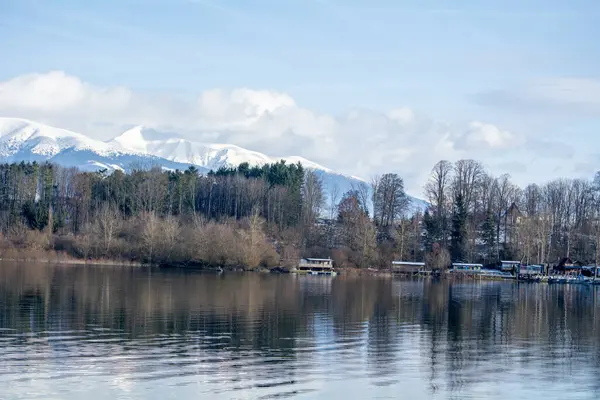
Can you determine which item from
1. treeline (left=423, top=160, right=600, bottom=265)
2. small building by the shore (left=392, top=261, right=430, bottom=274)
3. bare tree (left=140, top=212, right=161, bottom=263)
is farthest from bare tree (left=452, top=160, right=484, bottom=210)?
bare tree (left=140, top=212, right=161, bottom=263)

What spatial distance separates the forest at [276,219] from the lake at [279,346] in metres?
38.9

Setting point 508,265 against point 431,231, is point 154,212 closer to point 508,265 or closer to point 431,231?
point 431,231

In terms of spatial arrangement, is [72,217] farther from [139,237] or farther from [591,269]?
[591,269]

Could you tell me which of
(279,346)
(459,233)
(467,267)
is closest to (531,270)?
(467,267)

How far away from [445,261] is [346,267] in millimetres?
13900

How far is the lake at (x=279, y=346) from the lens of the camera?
1024 inches

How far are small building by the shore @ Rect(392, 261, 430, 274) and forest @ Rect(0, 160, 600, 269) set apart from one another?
169cm

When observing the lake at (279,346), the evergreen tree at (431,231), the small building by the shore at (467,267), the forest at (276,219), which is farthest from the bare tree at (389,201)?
the lake at (279,346)

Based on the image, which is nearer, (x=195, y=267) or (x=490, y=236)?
(x=195, y=267)

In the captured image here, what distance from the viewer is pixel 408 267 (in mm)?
110500

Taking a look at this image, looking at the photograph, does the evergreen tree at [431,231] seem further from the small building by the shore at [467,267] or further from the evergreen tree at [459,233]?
the small building by the shore at [467,267]

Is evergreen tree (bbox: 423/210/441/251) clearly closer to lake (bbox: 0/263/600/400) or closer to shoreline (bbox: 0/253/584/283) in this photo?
shoreline (bbox: 0/253/584/283)

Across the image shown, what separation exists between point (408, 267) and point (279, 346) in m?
77.7

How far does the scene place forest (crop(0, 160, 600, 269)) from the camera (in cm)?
10288
